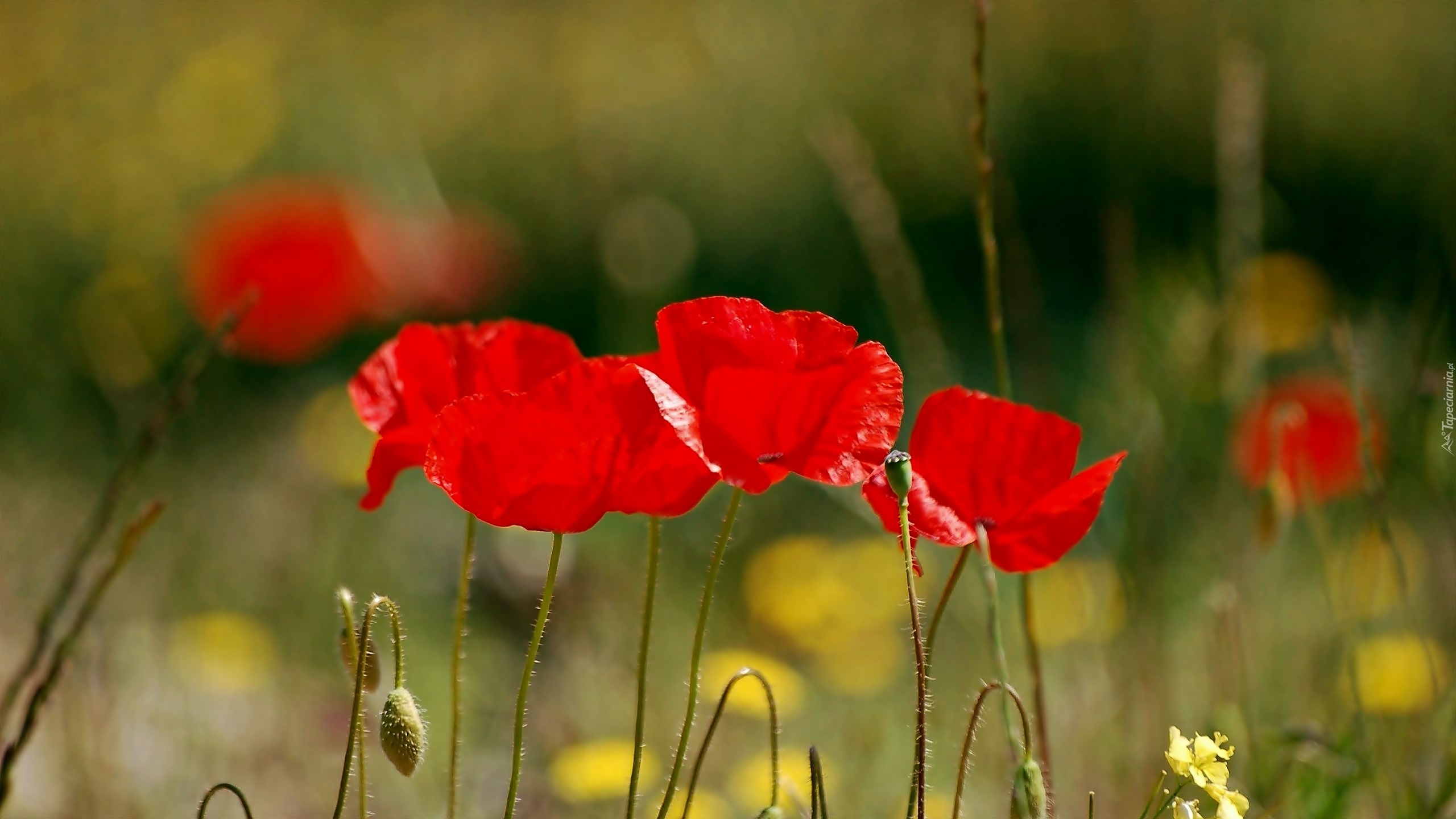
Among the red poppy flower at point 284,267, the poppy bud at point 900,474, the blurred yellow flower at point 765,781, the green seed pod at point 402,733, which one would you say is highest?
the red poppy flower at point 284,267

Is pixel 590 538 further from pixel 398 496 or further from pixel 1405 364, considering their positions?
pixel 1405 364

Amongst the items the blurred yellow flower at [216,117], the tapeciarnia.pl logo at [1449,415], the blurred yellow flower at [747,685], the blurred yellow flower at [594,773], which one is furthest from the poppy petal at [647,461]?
the blurred yellow flower at [216,117]

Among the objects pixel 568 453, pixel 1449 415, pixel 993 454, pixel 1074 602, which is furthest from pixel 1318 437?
pixel 568 453

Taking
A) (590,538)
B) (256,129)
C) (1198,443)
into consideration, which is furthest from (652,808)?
(256,129)

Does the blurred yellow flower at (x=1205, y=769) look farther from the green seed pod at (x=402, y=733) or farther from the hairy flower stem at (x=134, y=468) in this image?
the hairy flower stem at (x=134, y=468)

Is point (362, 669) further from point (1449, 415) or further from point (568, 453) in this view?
point (1449, 415)

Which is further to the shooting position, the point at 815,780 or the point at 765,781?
the point at 765,781

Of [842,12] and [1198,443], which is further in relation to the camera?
[842,12]
